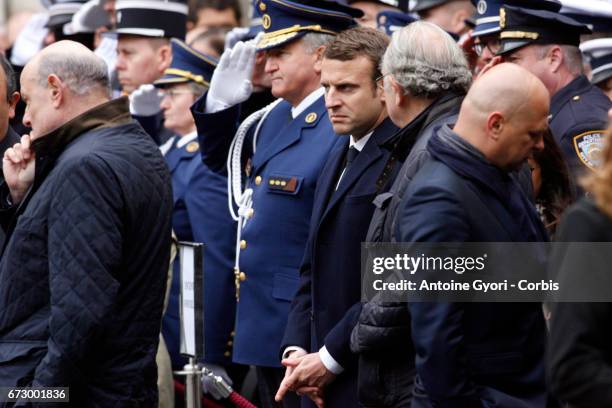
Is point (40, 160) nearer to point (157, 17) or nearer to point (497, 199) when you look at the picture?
point (497, 199)

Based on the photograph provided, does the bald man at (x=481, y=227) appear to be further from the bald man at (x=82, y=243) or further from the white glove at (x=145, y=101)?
the white glove at (x=145, y=101)

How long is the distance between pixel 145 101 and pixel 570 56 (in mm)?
3327

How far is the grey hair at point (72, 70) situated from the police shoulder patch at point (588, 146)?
2085 mm

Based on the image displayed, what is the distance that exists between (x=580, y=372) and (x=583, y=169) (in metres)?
2.48

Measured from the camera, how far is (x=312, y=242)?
17.8ft

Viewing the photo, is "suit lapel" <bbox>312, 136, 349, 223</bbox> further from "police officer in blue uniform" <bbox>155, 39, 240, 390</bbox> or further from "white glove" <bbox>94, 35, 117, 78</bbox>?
"white glove" <bbox>94, 35, 117, 78</bbox>

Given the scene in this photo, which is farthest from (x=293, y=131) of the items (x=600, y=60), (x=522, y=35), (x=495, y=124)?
(x=495, y=124)

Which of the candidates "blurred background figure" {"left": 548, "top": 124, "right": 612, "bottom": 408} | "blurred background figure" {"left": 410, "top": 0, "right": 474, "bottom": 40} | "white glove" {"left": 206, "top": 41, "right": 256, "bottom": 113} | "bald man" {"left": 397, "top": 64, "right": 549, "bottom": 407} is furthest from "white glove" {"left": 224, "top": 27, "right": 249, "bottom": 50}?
"blurred background figure" {"left": 548, "top": 124, "right": 612, "bottom": 408}

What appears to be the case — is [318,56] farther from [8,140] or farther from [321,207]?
[8,140]

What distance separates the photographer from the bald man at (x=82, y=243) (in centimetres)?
490

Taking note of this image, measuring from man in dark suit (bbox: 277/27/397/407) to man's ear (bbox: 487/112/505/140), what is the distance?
0.99 m

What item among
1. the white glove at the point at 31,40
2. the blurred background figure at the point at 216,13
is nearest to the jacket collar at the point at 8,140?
the blurred background figure at the point at 216,13

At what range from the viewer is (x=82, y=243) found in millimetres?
4902

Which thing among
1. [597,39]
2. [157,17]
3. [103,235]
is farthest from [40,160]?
[157,17]
